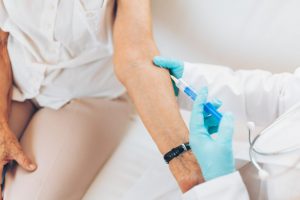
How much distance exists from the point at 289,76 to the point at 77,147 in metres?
0.67

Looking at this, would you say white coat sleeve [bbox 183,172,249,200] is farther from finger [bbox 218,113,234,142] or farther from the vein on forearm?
the vein on forearm

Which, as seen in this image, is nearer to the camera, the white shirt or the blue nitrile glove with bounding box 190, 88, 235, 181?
the blue nitrile glove with bounding box 190, 88, 235, 181

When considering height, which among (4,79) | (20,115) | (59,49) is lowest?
(20,115)

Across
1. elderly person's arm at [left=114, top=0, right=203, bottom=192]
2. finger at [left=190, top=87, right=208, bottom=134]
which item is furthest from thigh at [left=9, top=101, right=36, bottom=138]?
finger at [left=190, top=87, right=208, bottom=134]

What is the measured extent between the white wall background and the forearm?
60 centimetres

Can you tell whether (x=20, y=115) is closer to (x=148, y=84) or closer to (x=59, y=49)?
(x=59, y=49)

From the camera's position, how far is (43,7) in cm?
118

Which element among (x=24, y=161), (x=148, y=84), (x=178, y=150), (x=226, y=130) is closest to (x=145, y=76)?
(x=148, y=84)

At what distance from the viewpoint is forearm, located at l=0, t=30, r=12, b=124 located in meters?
1.23

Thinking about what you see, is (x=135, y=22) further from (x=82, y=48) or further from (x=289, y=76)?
(x=289, y=76)

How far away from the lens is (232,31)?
4.77 ft

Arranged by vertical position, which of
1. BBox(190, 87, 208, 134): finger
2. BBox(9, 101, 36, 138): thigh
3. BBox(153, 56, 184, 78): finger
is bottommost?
BBox(9, 101, 36, 138): thigh

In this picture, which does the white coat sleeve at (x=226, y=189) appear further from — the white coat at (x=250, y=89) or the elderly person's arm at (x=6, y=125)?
the elderly person's arm at (x=6, y=125)

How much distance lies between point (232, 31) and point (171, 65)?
512 mm
